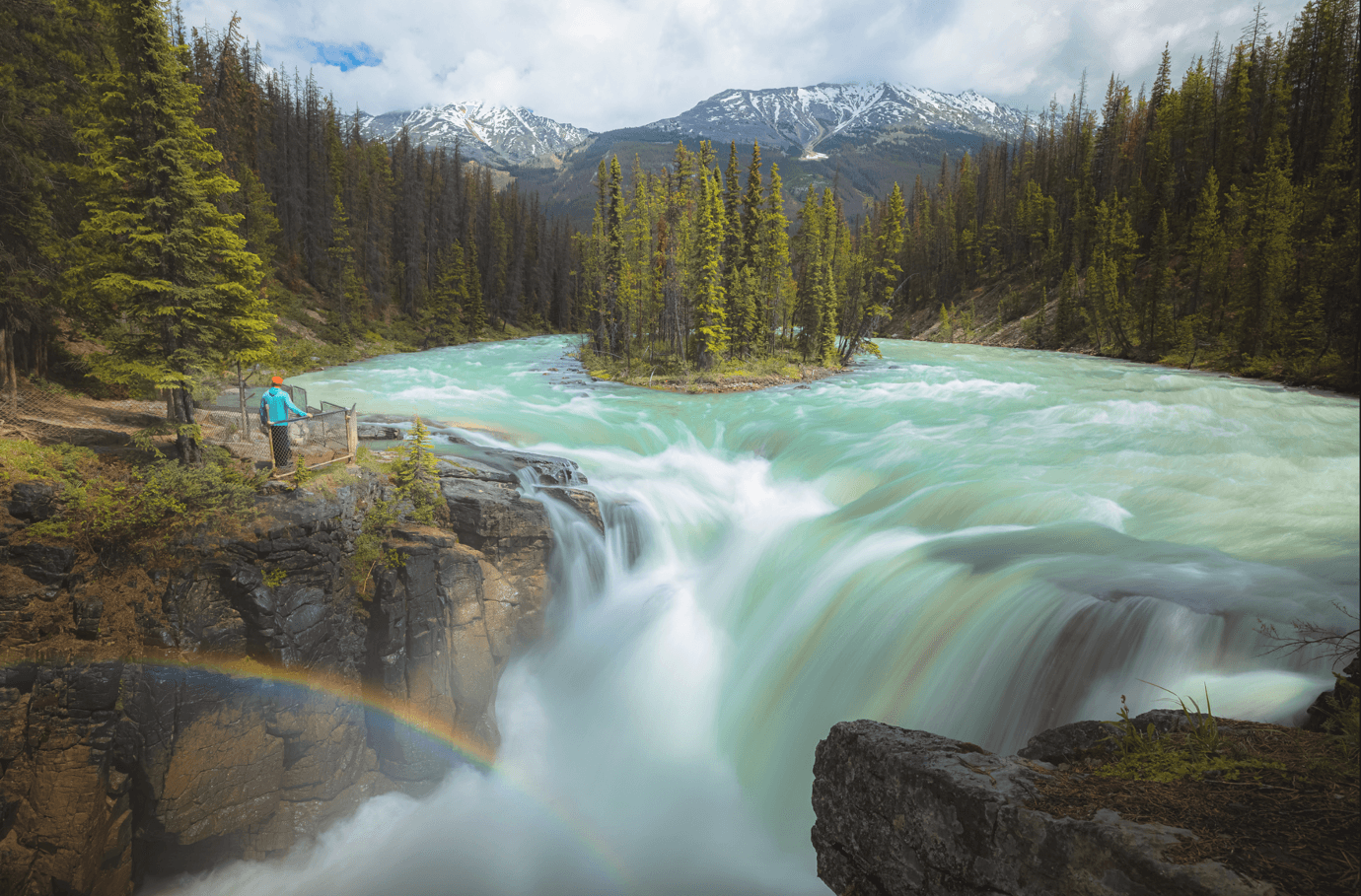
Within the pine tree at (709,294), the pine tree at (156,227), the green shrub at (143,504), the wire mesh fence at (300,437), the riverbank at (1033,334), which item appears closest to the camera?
the riverbank at (1033,334)

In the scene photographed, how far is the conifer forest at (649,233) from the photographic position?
11852 mm

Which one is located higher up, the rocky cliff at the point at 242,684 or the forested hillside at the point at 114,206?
the forested hillside at the point at 114,206

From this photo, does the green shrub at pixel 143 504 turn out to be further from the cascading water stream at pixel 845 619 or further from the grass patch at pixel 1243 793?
the grass patch at pixel 1243 793

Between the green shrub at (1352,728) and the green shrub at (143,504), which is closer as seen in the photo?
the green shrub at (1352,728)

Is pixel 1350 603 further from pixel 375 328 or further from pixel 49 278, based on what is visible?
pixel 375 328

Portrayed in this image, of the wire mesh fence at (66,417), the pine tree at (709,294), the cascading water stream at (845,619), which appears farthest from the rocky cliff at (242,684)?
the pine tree at (709,294)

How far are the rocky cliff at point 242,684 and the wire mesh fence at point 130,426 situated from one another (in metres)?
1.42

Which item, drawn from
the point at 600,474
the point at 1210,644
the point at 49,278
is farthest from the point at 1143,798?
the point at 49,278

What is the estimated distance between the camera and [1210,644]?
6.54 metres

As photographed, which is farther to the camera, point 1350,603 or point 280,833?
point 280,833

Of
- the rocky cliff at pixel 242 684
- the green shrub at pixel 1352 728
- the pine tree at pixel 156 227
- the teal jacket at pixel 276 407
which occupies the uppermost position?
the pine tree at pixel 156 227

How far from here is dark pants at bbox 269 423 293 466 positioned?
12.4 m

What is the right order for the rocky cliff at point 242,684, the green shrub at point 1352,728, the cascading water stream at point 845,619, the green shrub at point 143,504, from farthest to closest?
the green shrub at point 143,504 → the rocky cliff at point 242,684 → the cascading water stream at point 845,619 → the green shrub at point 1352,728

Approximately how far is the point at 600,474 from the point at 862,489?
23.0 feet
